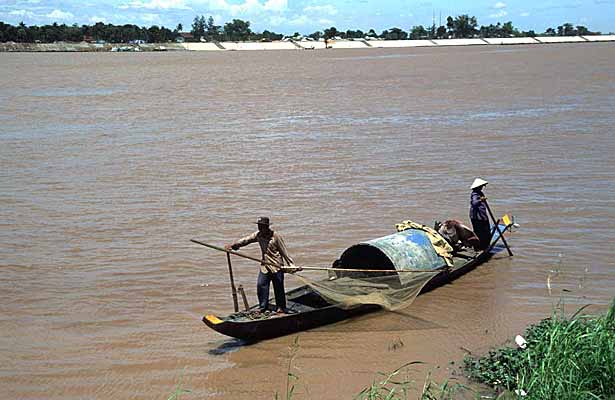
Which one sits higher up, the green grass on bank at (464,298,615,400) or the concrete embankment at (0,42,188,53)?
the concrete embankment at (0,42,188,53)

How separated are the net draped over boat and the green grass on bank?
6.89 ft

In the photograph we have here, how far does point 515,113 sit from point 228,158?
12.3m

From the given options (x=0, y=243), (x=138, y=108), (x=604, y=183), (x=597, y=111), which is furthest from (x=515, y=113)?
(x=0, y=243)

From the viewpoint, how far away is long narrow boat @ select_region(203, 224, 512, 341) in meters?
7.59

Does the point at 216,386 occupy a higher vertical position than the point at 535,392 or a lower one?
lower

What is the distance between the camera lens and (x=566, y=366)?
539 centimetres

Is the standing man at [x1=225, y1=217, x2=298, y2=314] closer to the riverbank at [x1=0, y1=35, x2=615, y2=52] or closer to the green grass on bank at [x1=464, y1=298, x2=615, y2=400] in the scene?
the green grass on bank at [x1=464, y1=298, x2=615, y2=400]

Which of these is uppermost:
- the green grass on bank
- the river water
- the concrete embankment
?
the concrete embankment

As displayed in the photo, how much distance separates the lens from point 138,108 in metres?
31.0

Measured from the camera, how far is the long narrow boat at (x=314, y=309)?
24.9 feet

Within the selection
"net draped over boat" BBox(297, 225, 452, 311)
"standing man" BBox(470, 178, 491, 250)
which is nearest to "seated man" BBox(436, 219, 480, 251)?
"standing man" BBox(470, 178, 491, 250)

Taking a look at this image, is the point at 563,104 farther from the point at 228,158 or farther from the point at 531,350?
the point at 531,350

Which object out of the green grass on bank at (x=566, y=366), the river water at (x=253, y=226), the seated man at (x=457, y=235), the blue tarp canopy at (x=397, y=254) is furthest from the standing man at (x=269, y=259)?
the seated man at (x=457, y=235)

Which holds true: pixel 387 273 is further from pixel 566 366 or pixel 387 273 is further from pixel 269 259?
pixel 566 366
